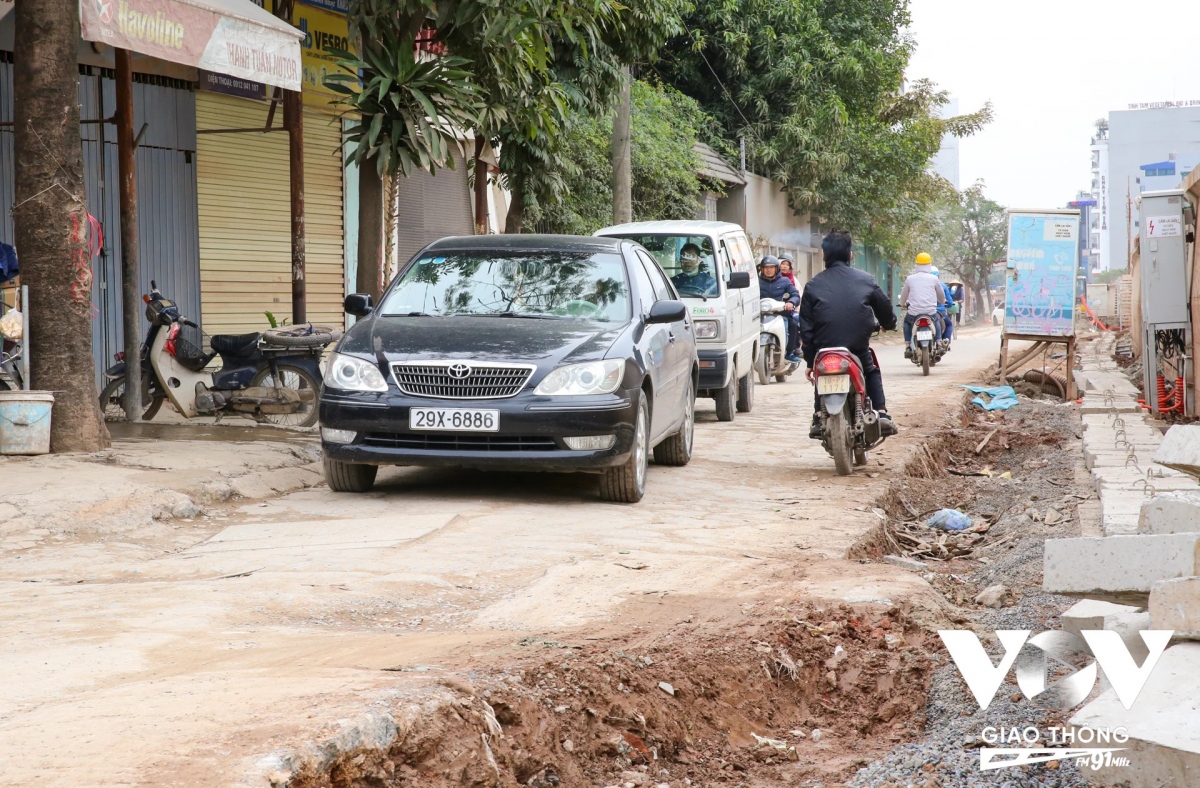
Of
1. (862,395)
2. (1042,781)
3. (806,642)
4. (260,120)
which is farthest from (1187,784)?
(260,120)

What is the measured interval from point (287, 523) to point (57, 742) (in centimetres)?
407

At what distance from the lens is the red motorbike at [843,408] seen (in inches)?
369

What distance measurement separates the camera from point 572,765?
380 centimetres

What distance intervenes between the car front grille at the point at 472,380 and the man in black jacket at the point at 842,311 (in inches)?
112

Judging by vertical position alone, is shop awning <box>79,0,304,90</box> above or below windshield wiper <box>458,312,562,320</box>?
above

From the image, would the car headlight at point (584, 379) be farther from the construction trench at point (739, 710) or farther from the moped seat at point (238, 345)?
the moped seat at point (238, 345)

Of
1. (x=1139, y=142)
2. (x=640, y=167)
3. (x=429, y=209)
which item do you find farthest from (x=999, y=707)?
(x=1139, y=142)

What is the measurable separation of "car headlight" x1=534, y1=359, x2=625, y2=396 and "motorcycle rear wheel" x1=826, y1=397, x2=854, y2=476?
232 cm

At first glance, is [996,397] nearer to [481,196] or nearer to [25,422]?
[481,196]

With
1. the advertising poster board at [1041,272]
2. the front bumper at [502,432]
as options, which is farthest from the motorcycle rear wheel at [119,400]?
the advertising poster board at [1041,272]

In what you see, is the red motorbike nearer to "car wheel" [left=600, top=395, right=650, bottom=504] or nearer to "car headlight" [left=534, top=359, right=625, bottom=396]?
"car wheel" [left=600, top=395, right=650, bottom=504]

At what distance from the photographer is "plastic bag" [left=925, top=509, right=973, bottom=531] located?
27.8 ft

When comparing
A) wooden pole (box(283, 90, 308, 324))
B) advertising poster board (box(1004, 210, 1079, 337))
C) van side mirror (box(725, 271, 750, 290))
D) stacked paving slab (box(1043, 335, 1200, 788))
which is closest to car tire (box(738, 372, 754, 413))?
van side mirror (box(725, 271, 750, 290))

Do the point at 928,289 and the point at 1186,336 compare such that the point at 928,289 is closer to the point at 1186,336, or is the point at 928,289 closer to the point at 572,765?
the point at 1186,336
